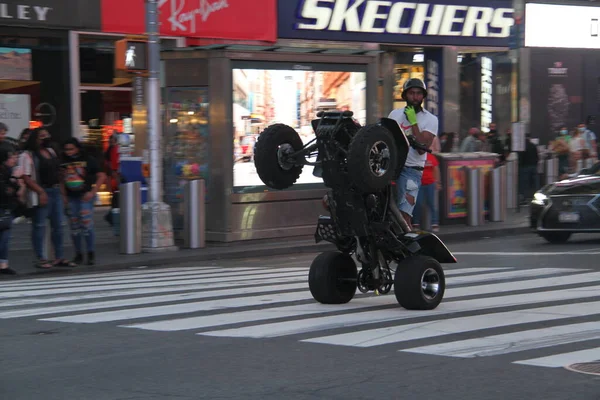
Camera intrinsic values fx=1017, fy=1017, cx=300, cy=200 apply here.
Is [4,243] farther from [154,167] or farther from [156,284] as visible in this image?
[154,167]

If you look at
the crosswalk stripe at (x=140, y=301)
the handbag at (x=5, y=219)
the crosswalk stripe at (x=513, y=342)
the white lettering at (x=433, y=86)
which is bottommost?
the crosswalk stripe at (x=140, y=301)

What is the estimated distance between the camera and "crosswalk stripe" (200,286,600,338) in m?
7.96

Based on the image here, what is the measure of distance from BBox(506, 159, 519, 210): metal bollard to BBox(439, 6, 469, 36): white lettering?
3858 millimetres

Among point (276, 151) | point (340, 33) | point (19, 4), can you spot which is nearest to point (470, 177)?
point (340, 33)

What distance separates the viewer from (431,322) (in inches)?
323

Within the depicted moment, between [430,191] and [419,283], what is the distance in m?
9.64

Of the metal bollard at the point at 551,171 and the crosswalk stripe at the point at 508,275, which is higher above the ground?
the metal bollard at the point at 551,171

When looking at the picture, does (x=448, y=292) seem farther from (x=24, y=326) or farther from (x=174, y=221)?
(x=174, y=221)

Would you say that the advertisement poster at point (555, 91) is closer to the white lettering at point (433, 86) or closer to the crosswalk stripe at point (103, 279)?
the white lettering at point (433, 86)

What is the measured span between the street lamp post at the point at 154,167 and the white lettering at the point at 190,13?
4753 millimetres

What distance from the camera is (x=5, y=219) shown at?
13.1 metres

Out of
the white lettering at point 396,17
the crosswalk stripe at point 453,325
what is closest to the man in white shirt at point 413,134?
the crosswalk stripe at point 453,325

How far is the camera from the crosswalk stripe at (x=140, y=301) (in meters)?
9.55

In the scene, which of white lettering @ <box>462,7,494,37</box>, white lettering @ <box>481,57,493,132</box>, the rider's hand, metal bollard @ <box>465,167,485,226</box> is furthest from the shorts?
white lettering @ <box>481,57,493,132</box>
